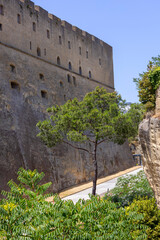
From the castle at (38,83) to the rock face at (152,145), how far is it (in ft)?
33.4

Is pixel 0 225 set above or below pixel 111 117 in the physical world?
below

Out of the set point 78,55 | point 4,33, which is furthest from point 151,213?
point 78,55

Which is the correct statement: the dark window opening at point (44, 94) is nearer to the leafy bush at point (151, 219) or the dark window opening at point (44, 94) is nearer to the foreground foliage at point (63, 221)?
the leafy bush at point (151, 219)

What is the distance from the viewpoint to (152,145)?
8.29 metres

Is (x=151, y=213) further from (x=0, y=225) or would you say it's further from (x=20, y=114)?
(x=20, y=114)

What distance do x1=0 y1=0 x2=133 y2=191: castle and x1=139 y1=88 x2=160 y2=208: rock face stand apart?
33.4ft

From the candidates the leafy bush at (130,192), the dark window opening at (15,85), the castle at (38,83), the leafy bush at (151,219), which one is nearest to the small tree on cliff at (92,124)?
the leafy bush at (130,192)

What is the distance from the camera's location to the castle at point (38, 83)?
18969 mm

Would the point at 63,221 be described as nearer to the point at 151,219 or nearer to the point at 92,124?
the point at 151,219

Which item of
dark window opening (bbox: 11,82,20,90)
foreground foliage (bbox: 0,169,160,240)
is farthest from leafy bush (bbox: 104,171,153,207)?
dark window opening (bbox: 11,82,20,90)

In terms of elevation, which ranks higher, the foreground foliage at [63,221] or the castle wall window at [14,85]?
the castle wall window at [14,85]

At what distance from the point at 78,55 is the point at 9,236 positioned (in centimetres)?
2545

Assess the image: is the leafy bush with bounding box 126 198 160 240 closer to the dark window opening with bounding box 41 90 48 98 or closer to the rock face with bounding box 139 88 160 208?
the rock face with bounding box 139 88 160 208

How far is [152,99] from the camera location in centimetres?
930
